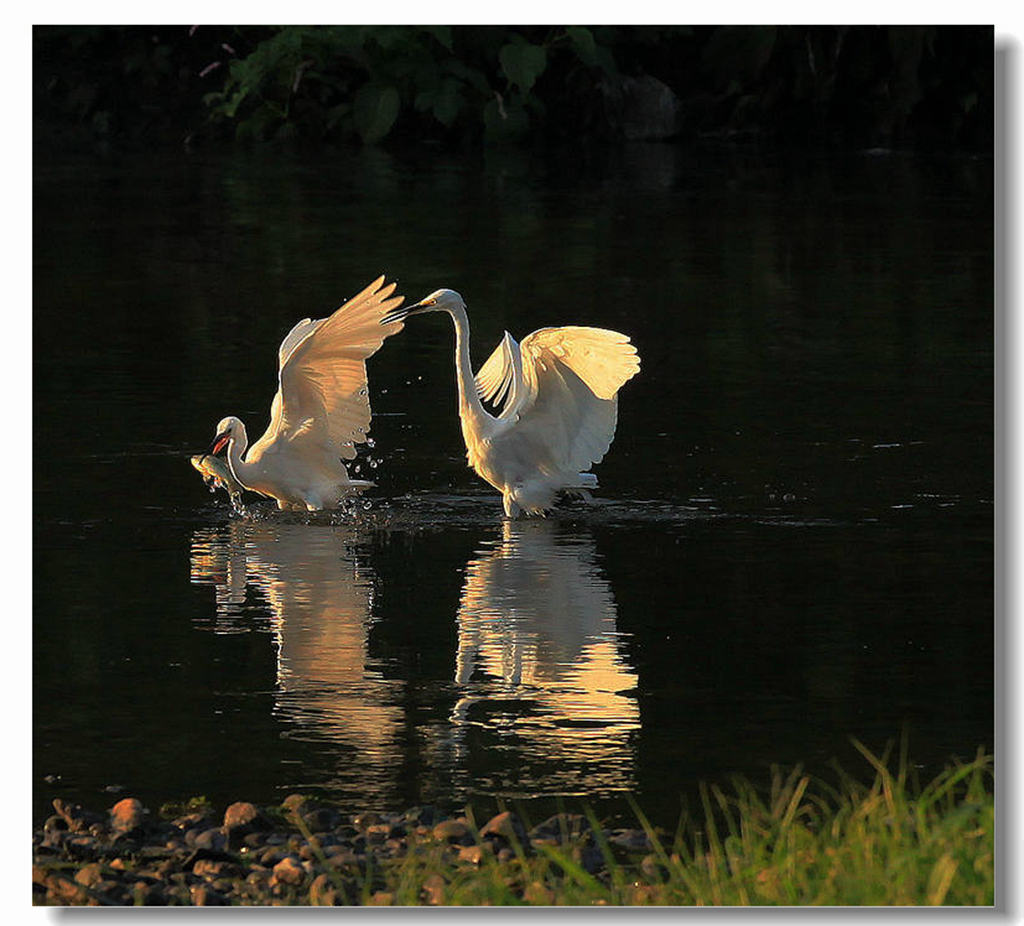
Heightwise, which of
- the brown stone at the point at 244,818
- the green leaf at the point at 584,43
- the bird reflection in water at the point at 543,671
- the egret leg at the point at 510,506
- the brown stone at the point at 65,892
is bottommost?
the brown stone at the point at 65,892

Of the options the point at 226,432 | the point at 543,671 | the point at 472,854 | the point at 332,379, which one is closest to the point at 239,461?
the point at 226,432

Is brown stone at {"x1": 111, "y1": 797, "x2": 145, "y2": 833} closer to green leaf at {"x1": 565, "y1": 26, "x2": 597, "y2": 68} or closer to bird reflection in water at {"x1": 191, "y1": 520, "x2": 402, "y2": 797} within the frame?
bird reflection in water at {"x1": 191, "y1": 520, "x2": 402, "y2": 797}

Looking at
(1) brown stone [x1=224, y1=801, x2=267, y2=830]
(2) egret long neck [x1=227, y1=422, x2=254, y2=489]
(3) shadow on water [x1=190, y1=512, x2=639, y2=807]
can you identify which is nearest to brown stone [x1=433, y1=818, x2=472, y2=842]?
(3) shadow on water [x1=190, y1=512, x2=639, y2=807]

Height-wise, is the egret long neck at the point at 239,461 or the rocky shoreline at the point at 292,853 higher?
the egret long neck at the point at 239,461

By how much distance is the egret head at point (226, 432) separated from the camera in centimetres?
792

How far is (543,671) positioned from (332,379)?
2021 millimetres

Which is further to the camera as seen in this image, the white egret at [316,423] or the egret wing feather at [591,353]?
the white egret at [316,423]

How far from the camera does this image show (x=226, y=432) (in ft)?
26.1

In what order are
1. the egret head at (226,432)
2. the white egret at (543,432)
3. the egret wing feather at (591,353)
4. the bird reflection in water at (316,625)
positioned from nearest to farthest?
the bird reflection in water at (316,625) < the egret wing feather at (591,353) < the white egret at (543,432) < the egret head at (226,432)

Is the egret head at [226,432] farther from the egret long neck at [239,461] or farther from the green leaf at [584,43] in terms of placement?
the green leaf at [584,43]

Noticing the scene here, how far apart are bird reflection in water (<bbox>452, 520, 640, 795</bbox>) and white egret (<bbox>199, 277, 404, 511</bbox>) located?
0.60 m

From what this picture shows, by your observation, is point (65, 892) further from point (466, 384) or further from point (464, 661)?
Answer: point (466, 384)

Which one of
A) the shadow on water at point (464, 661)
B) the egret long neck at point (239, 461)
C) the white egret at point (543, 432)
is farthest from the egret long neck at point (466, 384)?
the egret long neck at point (239, 461)
